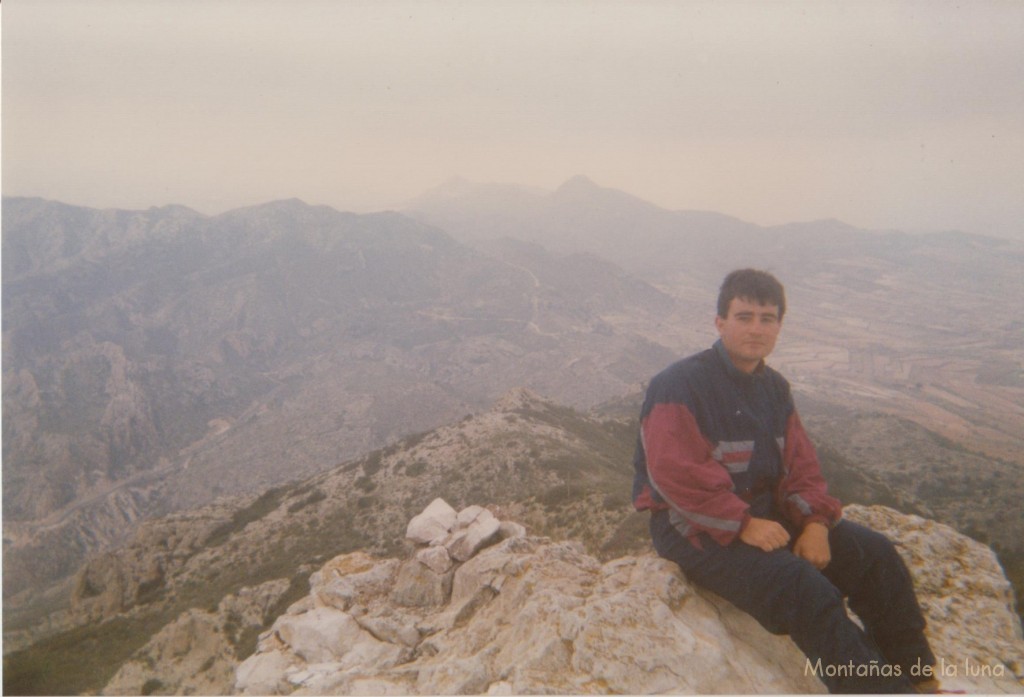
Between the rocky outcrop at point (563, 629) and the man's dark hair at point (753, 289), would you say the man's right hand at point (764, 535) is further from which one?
the man's dark hair at point (753, 289)

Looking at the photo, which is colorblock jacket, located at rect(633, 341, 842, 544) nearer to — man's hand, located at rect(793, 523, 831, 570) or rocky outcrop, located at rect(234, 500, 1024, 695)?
man's hand, located at rect(793, 523, 831, 570)

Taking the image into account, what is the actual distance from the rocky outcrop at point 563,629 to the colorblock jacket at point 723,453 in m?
0.87

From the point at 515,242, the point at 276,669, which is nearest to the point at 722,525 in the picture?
the point at 276,669

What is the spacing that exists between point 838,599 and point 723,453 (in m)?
1.04

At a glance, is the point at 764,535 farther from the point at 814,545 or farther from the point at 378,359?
the point at 378,359

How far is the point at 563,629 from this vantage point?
398 cm

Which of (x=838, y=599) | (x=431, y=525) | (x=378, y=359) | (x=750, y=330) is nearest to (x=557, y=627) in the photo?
(x=838, y=599)

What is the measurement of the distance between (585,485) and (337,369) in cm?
9228

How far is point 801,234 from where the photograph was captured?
517ft

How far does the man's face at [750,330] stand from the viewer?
3.62 metres

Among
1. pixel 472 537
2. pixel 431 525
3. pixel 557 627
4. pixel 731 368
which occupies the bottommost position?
pixel 431 525

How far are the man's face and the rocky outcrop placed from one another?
1.87 m

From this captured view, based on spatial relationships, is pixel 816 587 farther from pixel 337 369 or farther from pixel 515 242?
pixel 515 242

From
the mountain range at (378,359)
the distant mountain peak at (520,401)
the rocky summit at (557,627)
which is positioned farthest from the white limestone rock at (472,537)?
the distant mountain peak at (520,401)
